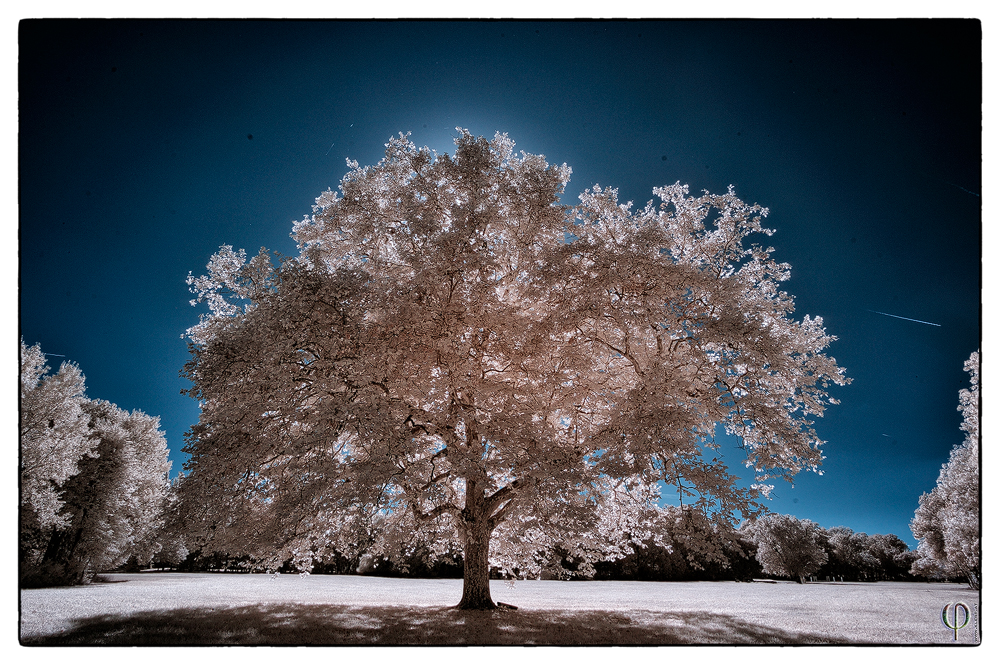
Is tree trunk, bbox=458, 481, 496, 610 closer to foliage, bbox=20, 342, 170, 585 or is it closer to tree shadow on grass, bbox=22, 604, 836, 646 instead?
tree shadow on grass, bbox=22, 604, 836, 646

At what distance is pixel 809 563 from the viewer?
1816 cm

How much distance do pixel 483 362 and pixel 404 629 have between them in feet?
13.1

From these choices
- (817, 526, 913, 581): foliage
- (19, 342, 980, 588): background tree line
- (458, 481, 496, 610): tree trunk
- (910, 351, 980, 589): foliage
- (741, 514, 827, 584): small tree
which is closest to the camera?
(910, 351, 980, 589): foliage

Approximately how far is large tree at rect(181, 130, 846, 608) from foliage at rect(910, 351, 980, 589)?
157cm

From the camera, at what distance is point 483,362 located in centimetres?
814

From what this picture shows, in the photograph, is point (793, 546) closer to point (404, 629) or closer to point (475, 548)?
point (475, 548)

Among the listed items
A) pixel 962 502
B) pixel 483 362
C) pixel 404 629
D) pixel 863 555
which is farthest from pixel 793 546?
pixel 404 629

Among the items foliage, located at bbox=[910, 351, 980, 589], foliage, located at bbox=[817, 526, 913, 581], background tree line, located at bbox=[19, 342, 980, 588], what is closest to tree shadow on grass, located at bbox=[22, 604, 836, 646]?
background tree line, located at bbox=[19, 342, 980, 588]

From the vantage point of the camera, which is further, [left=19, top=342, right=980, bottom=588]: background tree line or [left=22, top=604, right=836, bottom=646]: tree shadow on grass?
→ [left=19, top=342, right=980, bottom=588]: background tree line

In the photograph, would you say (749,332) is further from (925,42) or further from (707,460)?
(925,42)

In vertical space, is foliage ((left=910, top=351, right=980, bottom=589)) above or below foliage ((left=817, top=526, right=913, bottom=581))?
above

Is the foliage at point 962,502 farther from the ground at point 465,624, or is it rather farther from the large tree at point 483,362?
the large tree at point 483,362

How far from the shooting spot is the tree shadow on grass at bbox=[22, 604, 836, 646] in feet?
19.4

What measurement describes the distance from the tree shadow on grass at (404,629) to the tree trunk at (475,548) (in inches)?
16.7
